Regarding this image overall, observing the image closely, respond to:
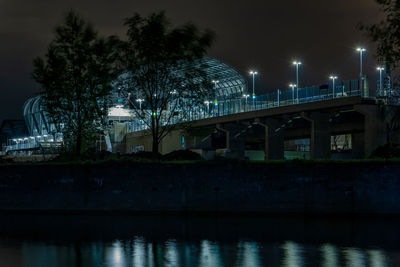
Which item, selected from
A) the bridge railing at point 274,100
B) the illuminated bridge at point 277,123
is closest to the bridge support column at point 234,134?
the illuminated bridge at point 277,123

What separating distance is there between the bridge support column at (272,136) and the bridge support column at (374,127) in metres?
17.3

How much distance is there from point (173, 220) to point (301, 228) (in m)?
7.00

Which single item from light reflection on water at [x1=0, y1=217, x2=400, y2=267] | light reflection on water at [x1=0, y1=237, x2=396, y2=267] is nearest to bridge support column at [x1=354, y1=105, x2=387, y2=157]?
light reflection on water at [x1=0, y1=217, x2=400, y2=267]

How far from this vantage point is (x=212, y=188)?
111 ft

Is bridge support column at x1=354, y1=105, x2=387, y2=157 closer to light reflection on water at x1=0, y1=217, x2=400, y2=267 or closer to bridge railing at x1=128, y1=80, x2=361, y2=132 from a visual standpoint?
bridge railing at x1=128, y1=80, x2=361, y2=132

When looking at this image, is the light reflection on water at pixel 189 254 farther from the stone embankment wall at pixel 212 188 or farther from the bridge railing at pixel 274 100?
the bridge railing at pixel 274 100

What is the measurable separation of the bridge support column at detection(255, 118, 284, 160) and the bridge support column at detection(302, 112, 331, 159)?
8675mm

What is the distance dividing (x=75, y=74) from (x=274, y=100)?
93.1 ft

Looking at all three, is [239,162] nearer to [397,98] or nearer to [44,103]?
[44,103]

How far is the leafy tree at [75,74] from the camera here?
1805 inches

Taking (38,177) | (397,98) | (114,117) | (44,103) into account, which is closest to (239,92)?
(114,117)

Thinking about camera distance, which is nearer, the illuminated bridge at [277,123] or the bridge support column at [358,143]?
the illuminated bridge at [277,123]

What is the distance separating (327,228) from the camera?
92.3 ft

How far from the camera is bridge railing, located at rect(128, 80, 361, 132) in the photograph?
56287 millimetres
